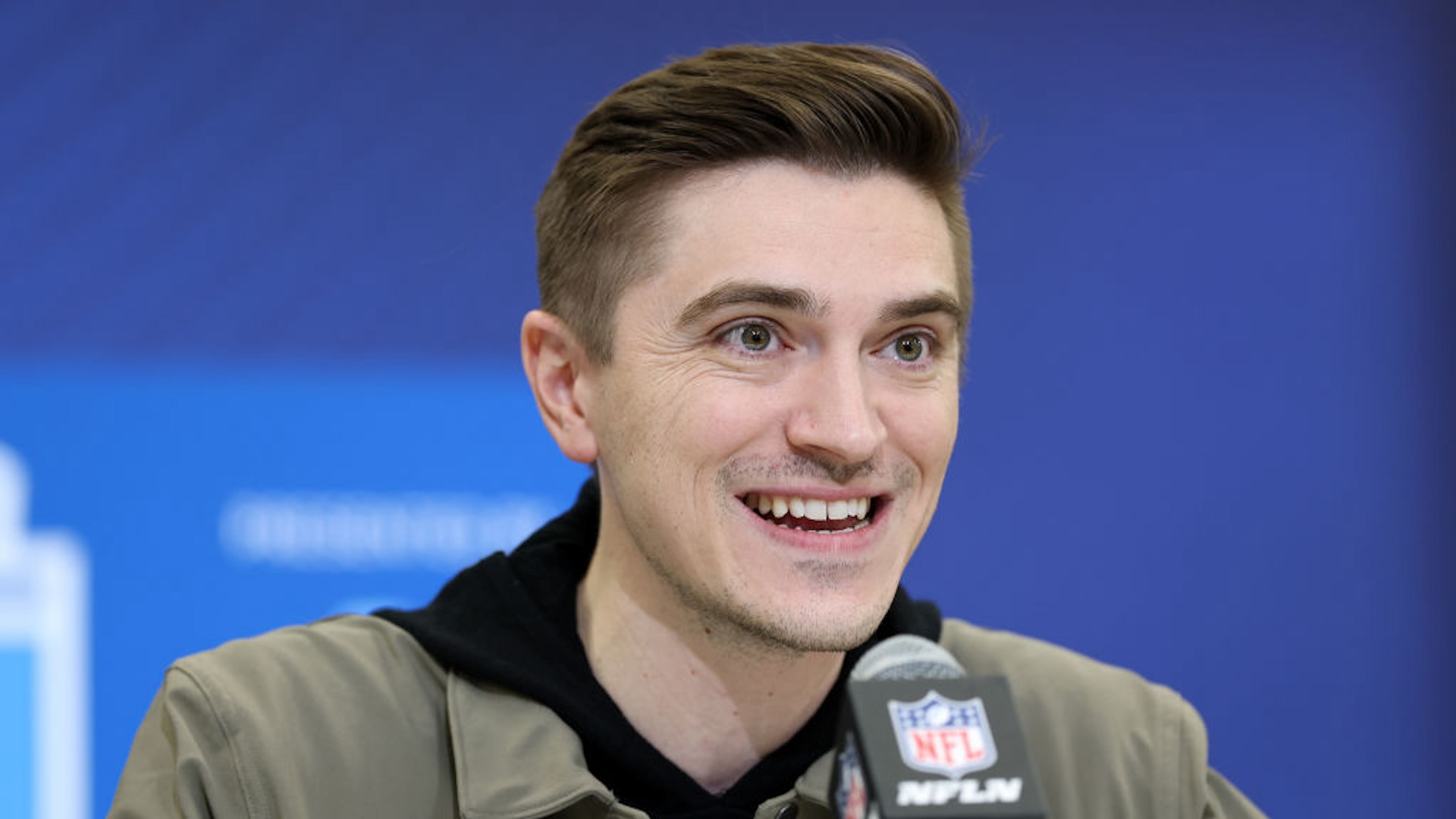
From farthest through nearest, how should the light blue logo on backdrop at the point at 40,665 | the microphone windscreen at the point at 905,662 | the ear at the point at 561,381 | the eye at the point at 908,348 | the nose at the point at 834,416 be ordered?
the light blue logo on backdrop at the point at 40,665 → the ear at the point at 561,381 → the eye at the point at 908,348 → the nose at the point at 834,416 → the microphone windscreen at the point at 905,662

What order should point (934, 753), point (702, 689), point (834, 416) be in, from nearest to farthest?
point (934, 753), point (834, 416), point (702, 689)

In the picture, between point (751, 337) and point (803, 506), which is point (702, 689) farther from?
point (751, 337)

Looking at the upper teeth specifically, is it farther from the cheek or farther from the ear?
the ear

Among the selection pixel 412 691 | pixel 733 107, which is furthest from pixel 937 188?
pixel 412 691

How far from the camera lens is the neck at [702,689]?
2.08 metres

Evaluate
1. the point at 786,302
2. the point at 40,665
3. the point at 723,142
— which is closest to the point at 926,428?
the point at 786,302

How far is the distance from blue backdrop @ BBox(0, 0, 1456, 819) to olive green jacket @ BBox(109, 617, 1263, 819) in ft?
3.32

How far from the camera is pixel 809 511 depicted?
75.4 inches

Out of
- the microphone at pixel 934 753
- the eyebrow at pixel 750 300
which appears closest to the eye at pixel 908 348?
the eyebrow at pixel 750 300

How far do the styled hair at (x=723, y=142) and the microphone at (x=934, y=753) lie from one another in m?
0.90

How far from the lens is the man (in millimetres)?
1914

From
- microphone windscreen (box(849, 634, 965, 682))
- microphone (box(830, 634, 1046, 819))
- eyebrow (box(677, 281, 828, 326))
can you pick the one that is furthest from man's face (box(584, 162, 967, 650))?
microphone (box(830, 634, 1046, 819))

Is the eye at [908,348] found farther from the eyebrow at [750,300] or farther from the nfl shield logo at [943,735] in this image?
the nfl shield logo at [943,735]

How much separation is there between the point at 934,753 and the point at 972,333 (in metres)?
2.24
